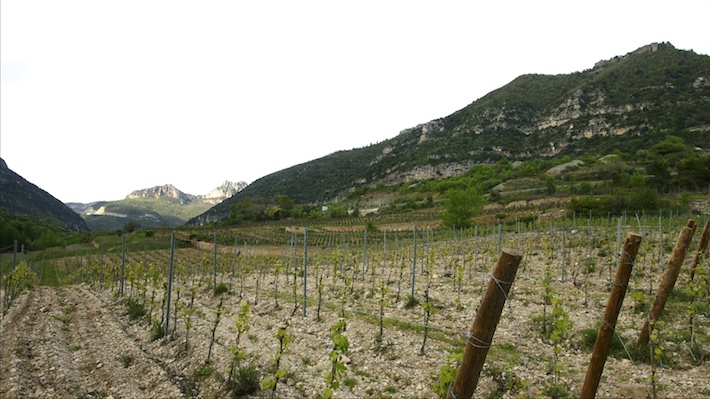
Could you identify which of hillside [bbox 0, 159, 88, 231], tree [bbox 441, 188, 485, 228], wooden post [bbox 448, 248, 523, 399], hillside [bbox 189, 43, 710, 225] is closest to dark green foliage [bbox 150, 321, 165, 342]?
wooden post [bbox 448, 248, 523, 399]

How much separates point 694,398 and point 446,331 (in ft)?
12.4

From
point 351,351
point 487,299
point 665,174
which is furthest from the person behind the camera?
point 665,174

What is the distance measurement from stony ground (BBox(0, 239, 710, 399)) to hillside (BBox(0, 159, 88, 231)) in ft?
463

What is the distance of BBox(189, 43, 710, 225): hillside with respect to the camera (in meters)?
81.1

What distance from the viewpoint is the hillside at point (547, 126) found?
8112 centimetres

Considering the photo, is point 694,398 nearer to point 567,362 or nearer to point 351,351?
point 567,362

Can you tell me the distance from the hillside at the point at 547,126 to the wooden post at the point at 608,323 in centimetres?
8624

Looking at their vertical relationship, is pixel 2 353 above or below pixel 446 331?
below

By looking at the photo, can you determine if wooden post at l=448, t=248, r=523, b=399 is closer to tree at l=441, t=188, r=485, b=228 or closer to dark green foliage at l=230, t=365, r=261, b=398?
dark green foliage at l=230, t=365, r=261, b=398

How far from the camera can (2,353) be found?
793cm

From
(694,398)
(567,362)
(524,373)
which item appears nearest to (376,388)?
(524,373)

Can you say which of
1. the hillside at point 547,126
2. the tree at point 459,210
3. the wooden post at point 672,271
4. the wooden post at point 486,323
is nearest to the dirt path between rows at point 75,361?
the wooden post at point 486,323

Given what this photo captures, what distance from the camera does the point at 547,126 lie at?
105688 millimetres

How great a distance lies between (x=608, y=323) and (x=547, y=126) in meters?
117
